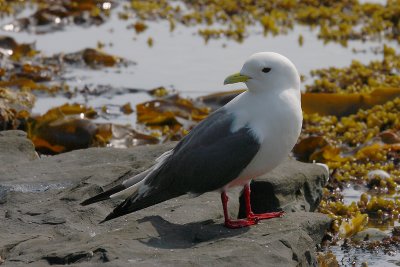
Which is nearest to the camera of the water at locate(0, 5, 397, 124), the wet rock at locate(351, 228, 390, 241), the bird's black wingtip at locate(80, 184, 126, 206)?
the bird's black wingtip at locate(80, 184, 126, 206)

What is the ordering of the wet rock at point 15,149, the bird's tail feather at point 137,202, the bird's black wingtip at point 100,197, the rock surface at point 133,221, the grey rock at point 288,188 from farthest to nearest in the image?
the wet rock at point 15,149, the grey rock at point 288,188, the bird's black wingtip at point 100,197, the bird's tail feather at point 137,202, the rock surface at point 133,221

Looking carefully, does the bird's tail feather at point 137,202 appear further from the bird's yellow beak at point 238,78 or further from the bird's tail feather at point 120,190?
the bird's yellow beak at point 238,78

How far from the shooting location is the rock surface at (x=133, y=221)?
14.6ft

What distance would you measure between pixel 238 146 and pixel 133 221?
0.71m

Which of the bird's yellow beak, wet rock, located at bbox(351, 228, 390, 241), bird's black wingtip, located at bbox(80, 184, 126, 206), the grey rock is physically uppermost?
the bird's yellow beak

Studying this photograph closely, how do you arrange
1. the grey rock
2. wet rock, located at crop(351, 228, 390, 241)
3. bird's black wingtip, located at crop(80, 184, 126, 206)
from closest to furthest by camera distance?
bird's black wingtip, located at crop(80, 184, 126, 206), the grey rock, wet rock, located at crop(351, 228, 390, 241)

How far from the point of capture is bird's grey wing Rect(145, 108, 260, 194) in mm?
4902

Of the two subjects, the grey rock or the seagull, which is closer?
the seagull

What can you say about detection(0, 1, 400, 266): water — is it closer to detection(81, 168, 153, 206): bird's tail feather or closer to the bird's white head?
detection(81, 168, 153, 206): bird's tail feather

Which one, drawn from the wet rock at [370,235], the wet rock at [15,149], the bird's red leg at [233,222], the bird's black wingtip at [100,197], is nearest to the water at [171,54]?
the wet rock at [15,149]

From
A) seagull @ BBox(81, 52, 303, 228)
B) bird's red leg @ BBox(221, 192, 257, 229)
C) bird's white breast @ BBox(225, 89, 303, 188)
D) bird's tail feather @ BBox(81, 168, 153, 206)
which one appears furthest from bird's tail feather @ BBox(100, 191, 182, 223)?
bird's white breast @ BBox(225, 89, 303, 188)

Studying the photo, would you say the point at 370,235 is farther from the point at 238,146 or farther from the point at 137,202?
the point at 137,202

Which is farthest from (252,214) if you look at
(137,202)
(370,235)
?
(370,235)

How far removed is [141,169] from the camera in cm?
577
